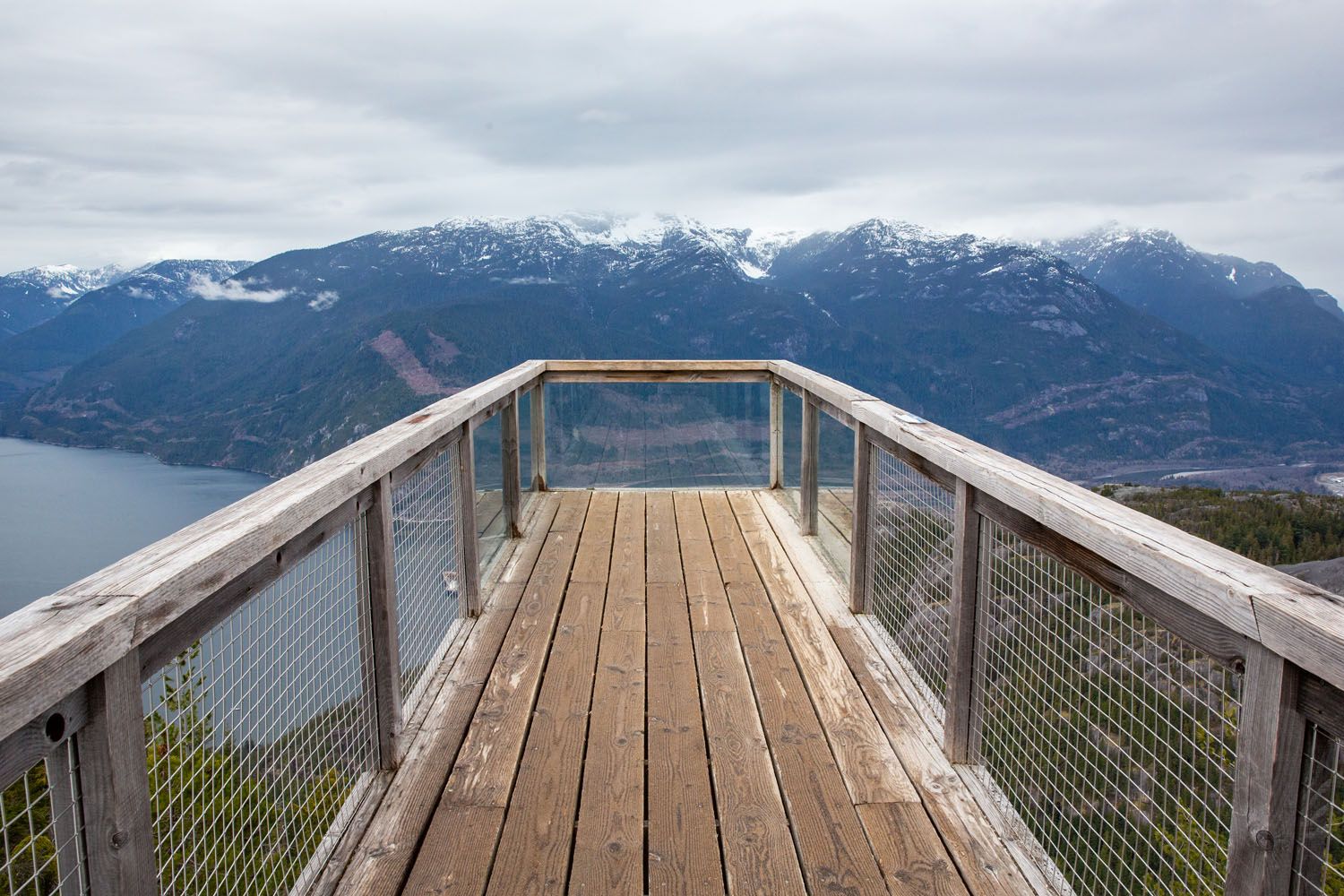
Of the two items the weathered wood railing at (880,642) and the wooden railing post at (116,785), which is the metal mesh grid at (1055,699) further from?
the wooden railing post at (116,785)

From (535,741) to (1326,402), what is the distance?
17635cm

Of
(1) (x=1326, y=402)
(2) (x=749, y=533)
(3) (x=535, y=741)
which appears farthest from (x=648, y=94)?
(1) (x=1326, y=402)

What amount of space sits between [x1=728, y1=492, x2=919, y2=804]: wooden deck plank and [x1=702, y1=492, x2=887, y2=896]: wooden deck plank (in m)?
0.04

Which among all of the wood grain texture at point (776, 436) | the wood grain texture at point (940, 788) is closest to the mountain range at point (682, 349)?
the wood grain texture at point (776, 436)

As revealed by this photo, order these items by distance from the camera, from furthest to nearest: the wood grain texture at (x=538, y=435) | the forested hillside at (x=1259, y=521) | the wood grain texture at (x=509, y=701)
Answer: the forested hillside at (x=1259, y=521) → the wood grain texture at (x=538, y=435) → the wood grain texture at (x=509, y=701)

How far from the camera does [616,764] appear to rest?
2305mm

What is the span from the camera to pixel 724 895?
5.82 ft

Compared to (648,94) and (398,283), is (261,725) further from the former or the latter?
(398,283)

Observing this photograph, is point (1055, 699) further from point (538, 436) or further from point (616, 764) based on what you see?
point (538, 436)

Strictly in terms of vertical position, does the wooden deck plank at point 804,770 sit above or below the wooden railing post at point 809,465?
below

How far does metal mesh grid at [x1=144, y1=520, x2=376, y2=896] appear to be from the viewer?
148 centimetres

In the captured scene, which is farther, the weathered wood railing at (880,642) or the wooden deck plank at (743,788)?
the wooden deck plank at (743,788)

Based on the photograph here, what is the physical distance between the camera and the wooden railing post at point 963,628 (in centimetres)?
228

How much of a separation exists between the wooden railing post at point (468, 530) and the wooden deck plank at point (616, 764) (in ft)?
1.81
